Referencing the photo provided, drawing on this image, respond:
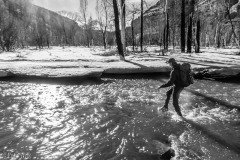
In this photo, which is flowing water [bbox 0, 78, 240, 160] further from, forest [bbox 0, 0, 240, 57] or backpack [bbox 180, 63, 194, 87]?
forest [bbox 0, 0, 240, 57]

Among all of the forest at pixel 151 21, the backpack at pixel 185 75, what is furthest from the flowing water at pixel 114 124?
the forest at pixel 151 21

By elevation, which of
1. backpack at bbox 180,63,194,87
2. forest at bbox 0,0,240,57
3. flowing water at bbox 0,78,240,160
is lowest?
flowing water at bbox 0,78,240,160

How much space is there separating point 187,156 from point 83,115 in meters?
3.61

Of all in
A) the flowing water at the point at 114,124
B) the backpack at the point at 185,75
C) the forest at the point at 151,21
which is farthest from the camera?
the forest at the point at 151,21

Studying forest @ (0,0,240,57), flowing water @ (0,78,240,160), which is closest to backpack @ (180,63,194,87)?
flowing water @ (0,78,240,160)

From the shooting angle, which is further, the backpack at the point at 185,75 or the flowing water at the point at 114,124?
the backpack at the point at 185,75

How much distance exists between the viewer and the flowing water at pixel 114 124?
4.79 m

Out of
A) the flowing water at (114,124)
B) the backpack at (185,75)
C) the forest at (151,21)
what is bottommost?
the flowing water at (114,124)

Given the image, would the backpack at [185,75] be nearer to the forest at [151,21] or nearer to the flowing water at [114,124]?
the flowing water at [114,124]

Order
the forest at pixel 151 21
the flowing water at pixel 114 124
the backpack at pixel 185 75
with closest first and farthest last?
1. the flowing water at pixel 114 124
2. the backpack at pixel 185 75
3. the forest at pixel 151 21

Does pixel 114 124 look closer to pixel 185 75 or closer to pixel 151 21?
pixel 185 75

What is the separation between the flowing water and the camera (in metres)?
4.79

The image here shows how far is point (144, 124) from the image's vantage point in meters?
6.25

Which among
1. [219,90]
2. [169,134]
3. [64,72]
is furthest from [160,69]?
[169,134]
